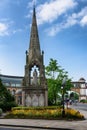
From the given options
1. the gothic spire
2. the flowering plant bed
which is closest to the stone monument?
the gothic spire

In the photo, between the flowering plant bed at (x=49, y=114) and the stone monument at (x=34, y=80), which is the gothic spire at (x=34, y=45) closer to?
the stone monument at (x=34, y=80)

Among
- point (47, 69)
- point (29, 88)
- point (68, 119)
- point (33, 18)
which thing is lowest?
point (68, 119)

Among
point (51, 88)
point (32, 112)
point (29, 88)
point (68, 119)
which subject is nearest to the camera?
point (68, 119)

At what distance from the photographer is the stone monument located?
51.4 m

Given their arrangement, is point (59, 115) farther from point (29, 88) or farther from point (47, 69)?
point (47, 69)

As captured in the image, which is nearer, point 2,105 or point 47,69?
point 2,105

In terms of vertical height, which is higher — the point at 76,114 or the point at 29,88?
the point at 29,88

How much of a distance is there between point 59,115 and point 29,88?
16.8 m

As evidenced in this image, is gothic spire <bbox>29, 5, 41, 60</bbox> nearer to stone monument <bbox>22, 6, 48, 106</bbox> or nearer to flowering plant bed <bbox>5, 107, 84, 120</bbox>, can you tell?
stone monument <bbox>22, 6, 48, 106</bbox>

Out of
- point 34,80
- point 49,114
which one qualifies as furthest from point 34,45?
point 49,114

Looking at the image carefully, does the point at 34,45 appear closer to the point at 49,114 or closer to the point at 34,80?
the point at 34,80

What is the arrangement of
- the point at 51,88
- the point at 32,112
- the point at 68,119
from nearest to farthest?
the point at 68,119 < the point at 32,112 < the point at 51,88

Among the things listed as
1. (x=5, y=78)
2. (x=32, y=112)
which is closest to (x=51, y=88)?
(x=32, y=112)

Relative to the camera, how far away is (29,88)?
51469mm
